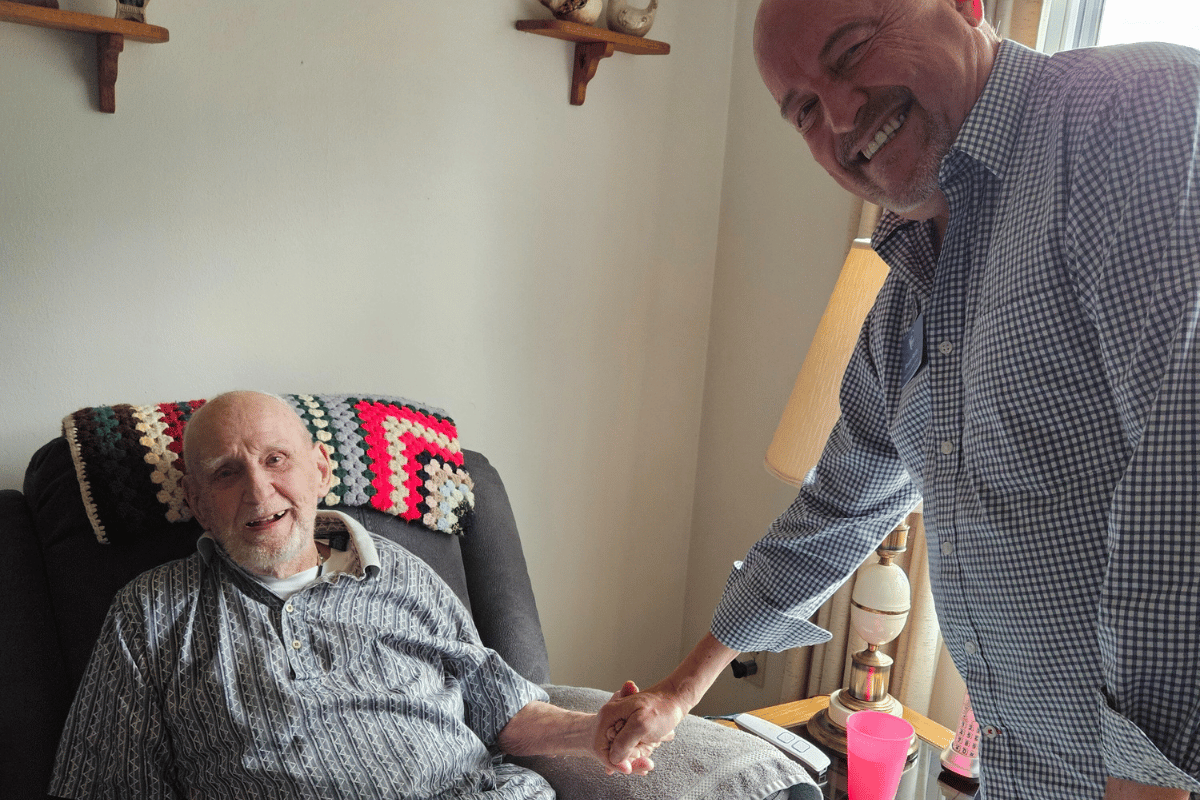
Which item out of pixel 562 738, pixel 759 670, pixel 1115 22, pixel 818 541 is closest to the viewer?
pixel 818 541

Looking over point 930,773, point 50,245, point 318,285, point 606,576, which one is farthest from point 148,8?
point 930,773

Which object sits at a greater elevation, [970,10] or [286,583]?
[970,10]

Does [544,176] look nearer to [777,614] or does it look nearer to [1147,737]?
[777,614]

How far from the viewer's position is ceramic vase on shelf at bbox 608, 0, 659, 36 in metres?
2.20

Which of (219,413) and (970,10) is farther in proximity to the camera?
(219,413)

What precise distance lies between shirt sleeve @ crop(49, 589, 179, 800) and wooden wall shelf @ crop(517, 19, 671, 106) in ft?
5.00

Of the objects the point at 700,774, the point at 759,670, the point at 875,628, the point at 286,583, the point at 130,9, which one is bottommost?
the point at 759,670

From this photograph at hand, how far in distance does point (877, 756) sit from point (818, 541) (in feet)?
1.64

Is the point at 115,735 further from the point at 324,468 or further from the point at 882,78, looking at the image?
the point at 882,78

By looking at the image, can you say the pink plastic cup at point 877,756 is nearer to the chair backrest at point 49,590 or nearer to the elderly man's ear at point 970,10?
the chair backrest at point 49,590

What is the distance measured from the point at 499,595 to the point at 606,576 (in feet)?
2.67

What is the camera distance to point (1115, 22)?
1.81 meters

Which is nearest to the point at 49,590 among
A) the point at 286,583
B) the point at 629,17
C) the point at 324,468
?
the point at 286,583

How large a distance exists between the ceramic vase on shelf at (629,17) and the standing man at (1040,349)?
49.4 inches
